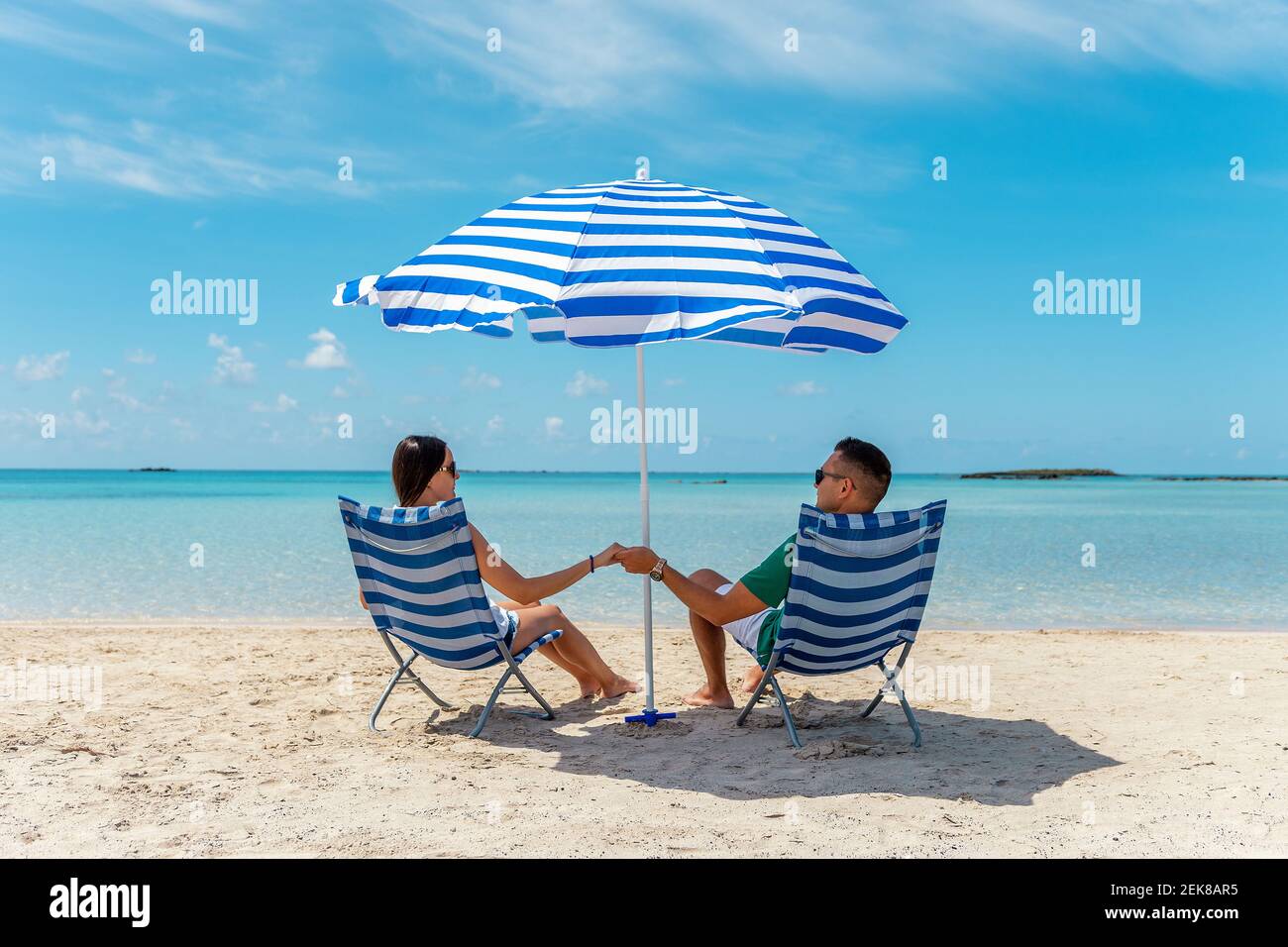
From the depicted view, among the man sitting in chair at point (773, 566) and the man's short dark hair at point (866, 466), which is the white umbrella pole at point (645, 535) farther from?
the man's short dark hair at point (866, 466)

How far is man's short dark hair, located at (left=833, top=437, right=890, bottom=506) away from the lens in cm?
398

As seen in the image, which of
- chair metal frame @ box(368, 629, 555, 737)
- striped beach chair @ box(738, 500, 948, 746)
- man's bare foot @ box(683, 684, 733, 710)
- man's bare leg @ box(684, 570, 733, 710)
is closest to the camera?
striped beach chair @ box(738, 500, 948, 746)

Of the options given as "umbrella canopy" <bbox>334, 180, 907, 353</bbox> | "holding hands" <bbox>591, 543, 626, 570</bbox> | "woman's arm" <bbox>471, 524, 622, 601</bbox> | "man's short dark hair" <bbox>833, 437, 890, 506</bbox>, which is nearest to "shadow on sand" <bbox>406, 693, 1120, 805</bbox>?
"woman's arm" <bbox>471, 524, 622, 601</bbox>

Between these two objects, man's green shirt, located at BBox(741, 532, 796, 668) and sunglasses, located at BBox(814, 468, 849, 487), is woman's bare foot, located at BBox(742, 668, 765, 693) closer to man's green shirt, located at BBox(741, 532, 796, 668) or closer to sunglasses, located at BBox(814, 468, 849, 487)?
man's green shirt, located at BBox(741, 532, 796, 668)

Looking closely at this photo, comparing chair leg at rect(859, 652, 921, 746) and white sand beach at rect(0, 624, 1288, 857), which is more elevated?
chair leg at rect(859, 652, 921, 746)

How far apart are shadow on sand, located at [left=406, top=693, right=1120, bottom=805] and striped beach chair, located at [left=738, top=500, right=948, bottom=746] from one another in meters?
0.21

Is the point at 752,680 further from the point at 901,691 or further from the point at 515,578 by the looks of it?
the point at 515,578

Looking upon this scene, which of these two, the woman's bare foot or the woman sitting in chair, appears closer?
the woman sitting in chair

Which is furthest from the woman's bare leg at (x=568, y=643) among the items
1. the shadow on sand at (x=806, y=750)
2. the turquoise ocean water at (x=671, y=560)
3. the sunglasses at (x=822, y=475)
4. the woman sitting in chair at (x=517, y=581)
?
the turquoise ocean water at (x=671, y=560)

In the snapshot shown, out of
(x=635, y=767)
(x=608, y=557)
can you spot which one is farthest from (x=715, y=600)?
(x=635, y=767)
